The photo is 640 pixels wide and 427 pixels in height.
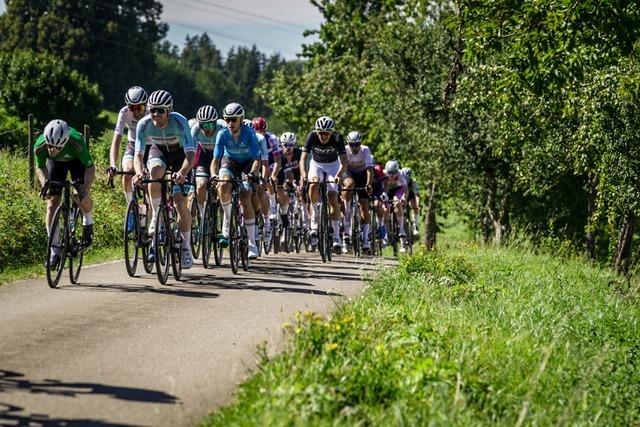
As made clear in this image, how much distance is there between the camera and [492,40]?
15.2 m

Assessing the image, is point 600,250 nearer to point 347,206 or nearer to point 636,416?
point 347,206

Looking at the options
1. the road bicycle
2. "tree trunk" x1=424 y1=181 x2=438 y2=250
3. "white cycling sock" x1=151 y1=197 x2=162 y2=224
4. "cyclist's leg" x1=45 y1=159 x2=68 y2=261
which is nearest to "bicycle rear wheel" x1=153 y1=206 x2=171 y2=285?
"white cycling sock" x1=151 y1=197 x2=162 y2=224

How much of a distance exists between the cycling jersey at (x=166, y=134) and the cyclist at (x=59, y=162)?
2.61ft

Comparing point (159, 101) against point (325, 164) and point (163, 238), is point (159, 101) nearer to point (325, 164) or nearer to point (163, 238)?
point (163, 238)

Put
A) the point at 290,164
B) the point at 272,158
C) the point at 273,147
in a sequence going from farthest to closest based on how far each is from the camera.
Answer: the point at 290,164 → the point at 272,158 → the point at 273,147

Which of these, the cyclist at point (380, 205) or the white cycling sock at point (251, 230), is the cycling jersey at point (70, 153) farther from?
the cyclist at point (380, 205)

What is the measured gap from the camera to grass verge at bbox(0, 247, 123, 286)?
12000 mm

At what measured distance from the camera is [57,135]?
1045cm

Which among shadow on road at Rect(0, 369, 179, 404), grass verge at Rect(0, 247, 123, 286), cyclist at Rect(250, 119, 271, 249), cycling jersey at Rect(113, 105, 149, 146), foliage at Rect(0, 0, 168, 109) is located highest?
foliage at Rect(0, 0, 168, 109)

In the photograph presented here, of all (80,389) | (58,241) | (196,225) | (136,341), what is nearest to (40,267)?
(196,225)

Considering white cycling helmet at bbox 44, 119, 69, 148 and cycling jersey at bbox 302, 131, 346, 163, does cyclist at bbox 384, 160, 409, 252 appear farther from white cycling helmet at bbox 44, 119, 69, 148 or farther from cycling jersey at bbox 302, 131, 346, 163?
white cycling helmet at bbox 44, 119, 69, 148

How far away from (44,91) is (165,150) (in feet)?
137

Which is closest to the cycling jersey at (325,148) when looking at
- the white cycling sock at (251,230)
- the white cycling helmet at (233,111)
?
the white cycling helmet at (233,111)

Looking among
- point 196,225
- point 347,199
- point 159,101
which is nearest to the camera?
point 159,101
